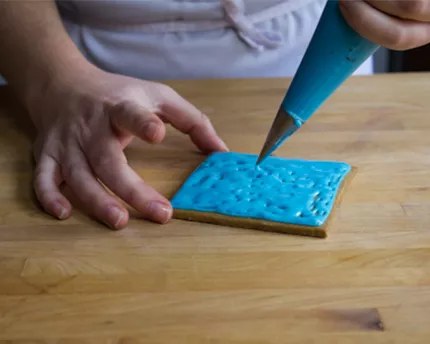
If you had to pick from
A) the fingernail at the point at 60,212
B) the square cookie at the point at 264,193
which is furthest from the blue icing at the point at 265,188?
the fingernail at the point at 60,212

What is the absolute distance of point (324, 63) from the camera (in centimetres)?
61

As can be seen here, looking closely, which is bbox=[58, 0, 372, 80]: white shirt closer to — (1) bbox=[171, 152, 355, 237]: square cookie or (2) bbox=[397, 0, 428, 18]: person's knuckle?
(1) bbox=[171, 152, 355, 237]: square cookie

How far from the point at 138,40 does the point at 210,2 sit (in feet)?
0.46

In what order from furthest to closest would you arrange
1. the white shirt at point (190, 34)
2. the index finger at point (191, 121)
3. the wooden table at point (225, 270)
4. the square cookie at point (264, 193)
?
1. the white shirt at point (190, 34)
2. the index finger at point (191, 121)
3. the square cookie at point (264, 193)
4. the wooden table at point (225, 270)

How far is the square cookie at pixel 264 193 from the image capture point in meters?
0.65

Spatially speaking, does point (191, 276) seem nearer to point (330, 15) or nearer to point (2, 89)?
point (330, 15)

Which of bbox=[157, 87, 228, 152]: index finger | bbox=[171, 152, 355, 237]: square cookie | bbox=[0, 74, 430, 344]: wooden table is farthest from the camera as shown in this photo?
bbox=[157, 87, 228, 152]: index finger

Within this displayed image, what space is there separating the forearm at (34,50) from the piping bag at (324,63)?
0.37 meters

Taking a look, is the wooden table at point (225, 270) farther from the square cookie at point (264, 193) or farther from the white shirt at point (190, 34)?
the white shirt at point (190, 34)

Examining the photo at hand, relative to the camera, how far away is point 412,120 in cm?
90

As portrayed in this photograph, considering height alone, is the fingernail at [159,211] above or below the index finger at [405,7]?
below

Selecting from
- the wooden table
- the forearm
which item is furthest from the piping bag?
the forearm

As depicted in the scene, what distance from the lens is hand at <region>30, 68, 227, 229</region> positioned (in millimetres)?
690

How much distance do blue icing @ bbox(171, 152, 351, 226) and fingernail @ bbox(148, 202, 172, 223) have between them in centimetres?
2
